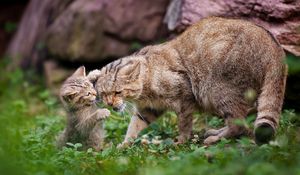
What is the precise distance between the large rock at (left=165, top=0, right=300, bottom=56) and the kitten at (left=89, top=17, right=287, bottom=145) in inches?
37.9

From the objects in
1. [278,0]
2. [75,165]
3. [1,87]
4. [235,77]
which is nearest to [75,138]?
[75,165]

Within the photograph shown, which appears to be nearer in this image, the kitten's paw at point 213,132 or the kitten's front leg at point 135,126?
the kitten's paw at point 213,132

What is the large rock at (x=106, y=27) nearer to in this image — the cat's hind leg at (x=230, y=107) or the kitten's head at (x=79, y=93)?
the kitten's head at (x=79, y=93)

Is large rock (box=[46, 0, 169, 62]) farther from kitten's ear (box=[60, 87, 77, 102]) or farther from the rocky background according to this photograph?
kitten's ear (box=[60, 87, 77, 102])

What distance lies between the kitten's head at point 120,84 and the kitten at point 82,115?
0.60 ft

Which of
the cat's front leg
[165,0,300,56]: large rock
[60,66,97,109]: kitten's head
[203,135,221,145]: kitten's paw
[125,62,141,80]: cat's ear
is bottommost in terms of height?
[203,135,221,145]: kitten's paw

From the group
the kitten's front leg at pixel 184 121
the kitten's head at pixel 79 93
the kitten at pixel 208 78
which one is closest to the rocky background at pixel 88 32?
the kitten at pixel 208 78

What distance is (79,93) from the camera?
7.64 meters

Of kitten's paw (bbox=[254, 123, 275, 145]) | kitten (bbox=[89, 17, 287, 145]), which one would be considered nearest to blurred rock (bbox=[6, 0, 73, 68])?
kitten (bbox=[89, 17, 287, 145])

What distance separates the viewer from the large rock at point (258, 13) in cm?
780

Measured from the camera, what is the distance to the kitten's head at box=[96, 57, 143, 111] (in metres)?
7.40

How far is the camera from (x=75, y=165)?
6.09 m

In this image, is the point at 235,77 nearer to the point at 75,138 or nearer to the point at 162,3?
the point at 75,138

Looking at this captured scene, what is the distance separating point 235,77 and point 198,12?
2.41 m
